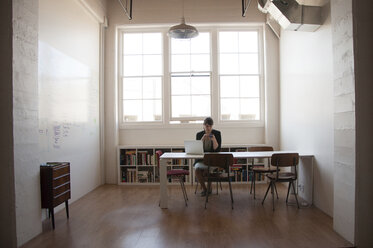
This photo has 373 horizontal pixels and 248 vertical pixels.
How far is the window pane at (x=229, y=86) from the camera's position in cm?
710

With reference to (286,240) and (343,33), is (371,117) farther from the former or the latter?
(286,240)

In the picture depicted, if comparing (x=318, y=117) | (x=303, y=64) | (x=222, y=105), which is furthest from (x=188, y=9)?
(x=318, y=117)

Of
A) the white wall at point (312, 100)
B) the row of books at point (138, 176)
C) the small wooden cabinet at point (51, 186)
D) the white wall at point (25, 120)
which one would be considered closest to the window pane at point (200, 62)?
the white wall at point (312, 100)

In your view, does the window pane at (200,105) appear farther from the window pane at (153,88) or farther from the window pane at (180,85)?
the window pane at (153,88)

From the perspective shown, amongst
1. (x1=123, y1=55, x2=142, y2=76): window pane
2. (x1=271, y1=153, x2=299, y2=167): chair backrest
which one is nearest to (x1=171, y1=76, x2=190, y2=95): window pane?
(x1=123, y1=55, x2=142, y2=76): window pane

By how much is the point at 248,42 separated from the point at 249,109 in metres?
1.72

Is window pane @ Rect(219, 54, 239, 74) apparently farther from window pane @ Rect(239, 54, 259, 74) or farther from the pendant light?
the pendant light

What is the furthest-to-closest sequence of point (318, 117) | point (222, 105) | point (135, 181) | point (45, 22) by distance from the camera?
Answer: point (222, 105) → point (135, 181) → point (318, 117) → point (45, 22)

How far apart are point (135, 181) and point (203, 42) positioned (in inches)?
152

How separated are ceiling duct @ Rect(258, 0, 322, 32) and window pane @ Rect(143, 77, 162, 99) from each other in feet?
10.7

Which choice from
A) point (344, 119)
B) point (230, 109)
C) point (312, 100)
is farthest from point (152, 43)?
point (344, 119)

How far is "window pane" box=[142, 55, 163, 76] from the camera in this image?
281 inches

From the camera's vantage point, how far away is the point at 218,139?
5.57m

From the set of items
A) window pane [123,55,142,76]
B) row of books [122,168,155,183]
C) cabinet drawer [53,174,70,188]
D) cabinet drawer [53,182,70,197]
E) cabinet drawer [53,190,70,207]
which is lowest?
row of books [122,168,155,183]
